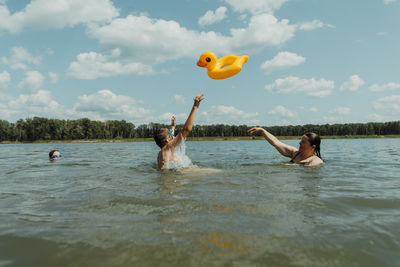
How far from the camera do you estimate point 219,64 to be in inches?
307

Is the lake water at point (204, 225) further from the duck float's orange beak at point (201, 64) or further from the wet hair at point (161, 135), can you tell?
the duck float's orange beak at point (201, 64)

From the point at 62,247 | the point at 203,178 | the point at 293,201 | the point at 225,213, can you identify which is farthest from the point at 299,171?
the point at 62,247

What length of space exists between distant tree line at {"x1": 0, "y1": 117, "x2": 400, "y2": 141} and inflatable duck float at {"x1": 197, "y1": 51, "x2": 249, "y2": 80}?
7500cm

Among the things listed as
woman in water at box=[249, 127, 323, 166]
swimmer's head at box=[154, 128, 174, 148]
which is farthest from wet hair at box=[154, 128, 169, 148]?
woman in water at box=[249, 127, 323, 166]

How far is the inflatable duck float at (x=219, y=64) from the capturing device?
731cm

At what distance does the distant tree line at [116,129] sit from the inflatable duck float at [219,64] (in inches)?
2953

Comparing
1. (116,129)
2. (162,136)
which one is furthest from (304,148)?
(116,129)

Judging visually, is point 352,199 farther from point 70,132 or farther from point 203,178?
point 70,132

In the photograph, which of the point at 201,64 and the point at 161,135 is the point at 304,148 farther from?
the point at 161,135

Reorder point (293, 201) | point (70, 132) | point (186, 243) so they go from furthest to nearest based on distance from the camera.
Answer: point (70, 132)
point (293, 201)
point (186, 243)

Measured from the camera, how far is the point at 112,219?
3.25 meters

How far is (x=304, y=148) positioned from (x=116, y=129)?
401 ft

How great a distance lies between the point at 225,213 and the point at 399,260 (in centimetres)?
182

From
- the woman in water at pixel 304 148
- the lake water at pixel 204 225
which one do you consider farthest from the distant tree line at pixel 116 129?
the lake water at pixel 204 225
